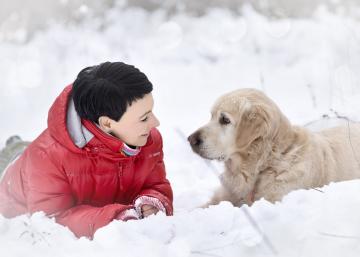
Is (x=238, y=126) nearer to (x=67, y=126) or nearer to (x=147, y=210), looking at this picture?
(x=147, y=210)

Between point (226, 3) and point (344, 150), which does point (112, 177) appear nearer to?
point (344, 150)

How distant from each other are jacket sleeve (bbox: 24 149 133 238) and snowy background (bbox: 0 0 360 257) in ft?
0.62

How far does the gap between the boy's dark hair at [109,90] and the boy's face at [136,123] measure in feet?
0.10

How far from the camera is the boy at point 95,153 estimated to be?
7.97 feet

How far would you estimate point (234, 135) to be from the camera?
10.2 feet

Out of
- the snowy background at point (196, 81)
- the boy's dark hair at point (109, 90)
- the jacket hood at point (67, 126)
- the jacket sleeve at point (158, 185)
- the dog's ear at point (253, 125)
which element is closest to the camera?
the snowy background at point (196, 81)

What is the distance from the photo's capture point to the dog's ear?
304 cm

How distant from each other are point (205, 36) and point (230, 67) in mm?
1161

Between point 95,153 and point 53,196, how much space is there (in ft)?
0.96

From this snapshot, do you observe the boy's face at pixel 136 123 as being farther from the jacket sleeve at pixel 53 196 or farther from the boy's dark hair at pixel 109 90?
the jacket sleeve at pixel 53 196

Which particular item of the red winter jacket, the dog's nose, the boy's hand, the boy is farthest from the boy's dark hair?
the dog's nose

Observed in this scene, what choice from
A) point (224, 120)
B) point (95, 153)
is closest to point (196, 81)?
point (224, 120)

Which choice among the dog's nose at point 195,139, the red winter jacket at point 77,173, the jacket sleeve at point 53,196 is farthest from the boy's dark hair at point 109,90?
the dog's nose at point 195,139

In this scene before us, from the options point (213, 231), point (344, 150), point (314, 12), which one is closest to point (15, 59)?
point (344, 150)
